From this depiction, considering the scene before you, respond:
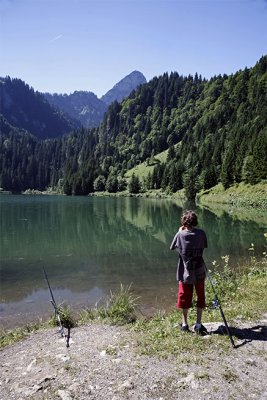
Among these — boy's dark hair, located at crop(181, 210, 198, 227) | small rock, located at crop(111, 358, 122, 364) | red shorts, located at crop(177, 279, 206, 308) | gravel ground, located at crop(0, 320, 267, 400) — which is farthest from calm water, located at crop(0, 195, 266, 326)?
small rock, located at crop(111, 358, 122, 364)

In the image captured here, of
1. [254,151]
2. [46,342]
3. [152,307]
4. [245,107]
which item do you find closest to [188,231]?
[46,342]

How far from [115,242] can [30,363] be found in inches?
1097

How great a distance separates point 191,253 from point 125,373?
3549 millimetres

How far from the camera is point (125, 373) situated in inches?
311

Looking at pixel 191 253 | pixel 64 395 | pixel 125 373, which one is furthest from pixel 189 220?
pixel 64 395

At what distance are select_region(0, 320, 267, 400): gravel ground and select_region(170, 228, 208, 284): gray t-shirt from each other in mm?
1860

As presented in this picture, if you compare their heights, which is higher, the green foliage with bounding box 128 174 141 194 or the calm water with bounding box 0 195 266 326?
the green foliage with bounding box 128 174 141 194

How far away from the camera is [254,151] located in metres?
98.9

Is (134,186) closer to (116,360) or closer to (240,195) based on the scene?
(240,195)

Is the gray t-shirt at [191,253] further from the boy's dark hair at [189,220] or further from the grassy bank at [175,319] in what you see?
the grassy bank at [175,319]

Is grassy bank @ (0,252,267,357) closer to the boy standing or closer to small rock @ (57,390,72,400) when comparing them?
the boy standing

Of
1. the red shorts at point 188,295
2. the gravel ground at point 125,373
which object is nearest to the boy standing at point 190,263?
the red shorts at point 188,295

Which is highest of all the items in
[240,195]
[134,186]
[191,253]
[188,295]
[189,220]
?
[134,186]

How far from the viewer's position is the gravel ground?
282 inches
